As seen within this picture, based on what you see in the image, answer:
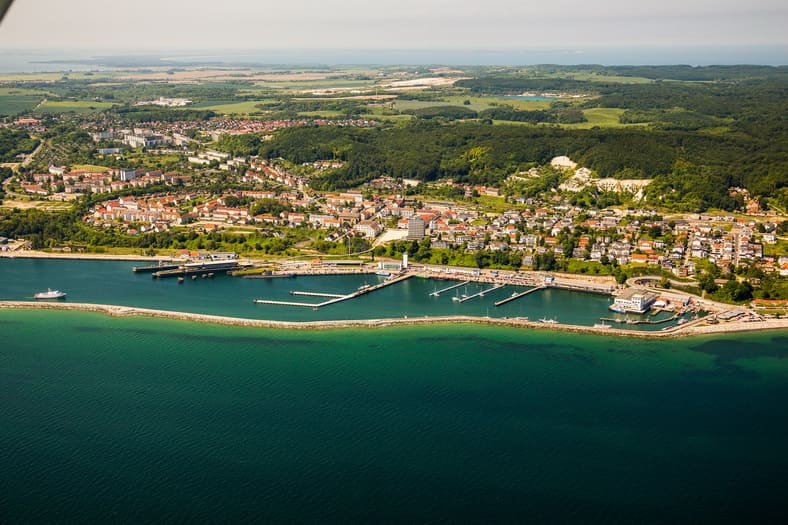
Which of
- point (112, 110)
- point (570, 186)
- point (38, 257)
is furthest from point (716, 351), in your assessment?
point (112, 110)

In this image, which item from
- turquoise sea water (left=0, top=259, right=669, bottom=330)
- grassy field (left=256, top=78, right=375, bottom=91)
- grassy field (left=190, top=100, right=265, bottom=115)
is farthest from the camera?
grassy field (left=256, top=78, right=375, bottom=91)

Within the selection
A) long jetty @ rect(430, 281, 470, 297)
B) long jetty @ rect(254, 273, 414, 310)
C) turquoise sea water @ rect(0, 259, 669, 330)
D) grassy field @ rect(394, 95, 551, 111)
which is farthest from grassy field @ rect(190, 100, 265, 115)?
long jetty @ rect(430, 281, 470, 297)

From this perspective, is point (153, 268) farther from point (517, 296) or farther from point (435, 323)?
point (517, 296)

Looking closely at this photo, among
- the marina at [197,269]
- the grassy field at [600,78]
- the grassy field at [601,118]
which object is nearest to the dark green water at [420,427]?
the marina at [197,269]

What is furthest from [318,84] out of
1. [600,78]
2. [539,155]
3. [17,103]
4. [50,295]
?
[50,295]

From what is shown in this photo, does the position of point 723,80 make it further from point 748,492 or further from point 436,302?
point 748,492

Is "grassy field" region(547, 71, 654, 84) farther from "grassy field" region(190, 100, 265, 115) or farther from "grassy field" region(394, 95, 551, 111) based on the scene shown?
"grassy field" region(190, 100, 265, 115)
